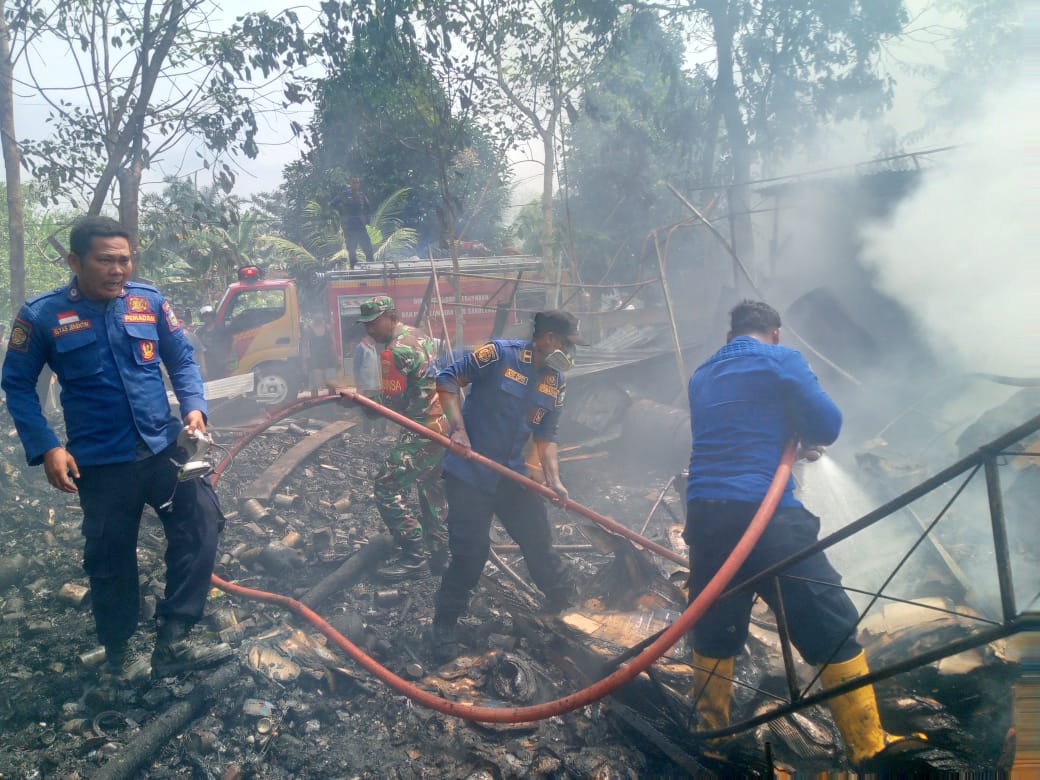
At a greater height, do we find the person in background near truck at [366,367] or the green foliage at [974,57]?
the green foliage at [974,57]

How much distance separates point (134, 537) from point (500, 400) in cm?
208

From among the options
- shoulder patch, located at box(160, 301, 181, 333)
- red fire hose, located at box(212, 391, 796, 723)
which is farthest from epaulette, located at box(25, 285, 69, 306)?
red fire hose, located at box(212, 391, 796, 723)

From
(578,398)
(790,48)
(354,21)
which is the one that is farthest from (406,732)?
(790,48)

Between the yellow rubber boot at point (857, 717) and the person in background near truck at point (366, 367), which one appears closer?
the yellow rubber boot at point (857, 717)

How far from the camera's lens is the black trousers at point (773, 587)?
2703mm

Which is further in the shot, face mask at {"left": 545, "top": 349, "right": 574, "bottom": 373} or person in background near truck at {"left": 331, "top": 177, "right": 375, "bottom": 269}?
person in background near truck at {"left": 331, "top": 177, "right": 375, "bottom": 269}

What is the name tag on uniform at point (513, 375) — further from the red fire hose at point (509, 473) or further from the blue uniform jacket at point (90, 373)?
the blue uniform jacket at point (90, 373)

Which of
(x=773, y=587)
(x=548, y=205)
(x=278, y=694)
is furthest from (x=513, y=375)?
(x=548, y=205)

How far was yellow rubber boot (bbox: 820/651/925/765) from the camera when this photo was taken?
263 centimetres

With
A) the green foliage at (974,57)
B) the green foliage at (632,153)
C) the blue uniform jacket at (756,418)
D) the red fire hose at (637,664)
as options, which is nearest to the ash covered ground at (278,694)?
the red fire hose at (637,664)

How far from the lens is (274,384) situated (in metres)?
11.6

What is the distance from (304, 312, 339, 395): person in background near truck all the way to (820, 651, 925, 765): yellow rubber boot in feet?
35.8

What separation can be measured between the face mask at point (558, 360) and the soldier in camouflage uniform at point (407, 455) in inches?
57.3

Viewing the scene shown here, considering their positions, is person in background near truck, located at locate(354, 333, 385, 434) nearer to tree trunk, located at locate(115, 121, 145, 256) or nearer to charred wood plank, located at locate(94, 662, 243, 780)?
tree trunk, located at locate(115, 121, 145, 256)
